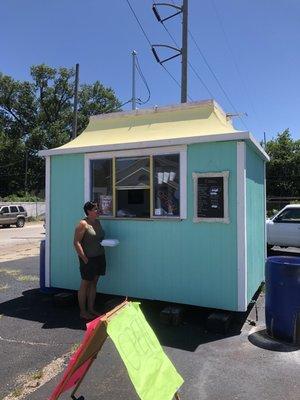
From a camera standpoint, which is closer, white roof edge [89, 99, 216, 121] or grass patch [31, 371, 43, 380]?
grass patch [31, 371, 43, 380]

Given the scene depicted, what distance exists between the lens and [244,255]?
6324mm

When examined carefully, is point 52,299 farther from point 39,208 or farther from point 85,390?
point 39,208

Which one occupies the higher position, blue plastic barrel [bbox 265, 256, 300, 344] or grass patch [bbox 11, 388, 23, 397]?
blue plastic barrel [bbox 265, 256, 300, 344]

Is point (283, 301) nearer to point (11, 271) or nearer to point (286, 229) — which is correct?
point (11, 271)

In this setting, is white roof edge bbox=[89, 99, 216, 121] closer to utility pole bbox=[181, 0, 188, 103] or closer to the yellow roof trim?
the yellow roof trim

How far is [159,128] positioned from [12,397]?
473cm

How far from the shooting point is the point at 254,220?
7.66 metres

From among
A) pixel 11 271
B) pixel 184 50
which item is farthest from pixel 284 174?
pixel 11 271

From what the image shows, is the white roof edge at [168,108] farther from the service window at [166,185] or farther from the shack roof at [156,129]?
the service window at [166,185]

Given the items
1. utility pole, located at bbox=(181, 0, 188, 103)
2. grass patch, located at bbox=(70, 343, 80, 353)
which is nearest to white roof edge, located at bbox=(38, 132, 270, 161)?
grass patch, located at bbox=(70, 343, 80, 353)

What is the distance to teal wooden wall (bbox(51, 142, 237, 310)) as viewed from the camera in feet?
21.2

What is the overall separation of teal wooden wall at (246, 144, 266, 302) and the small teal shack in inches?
0.7

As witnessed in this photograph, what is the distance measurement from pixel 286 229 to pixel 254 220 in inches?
269

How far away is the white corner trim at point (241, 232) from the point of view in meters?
6.31
